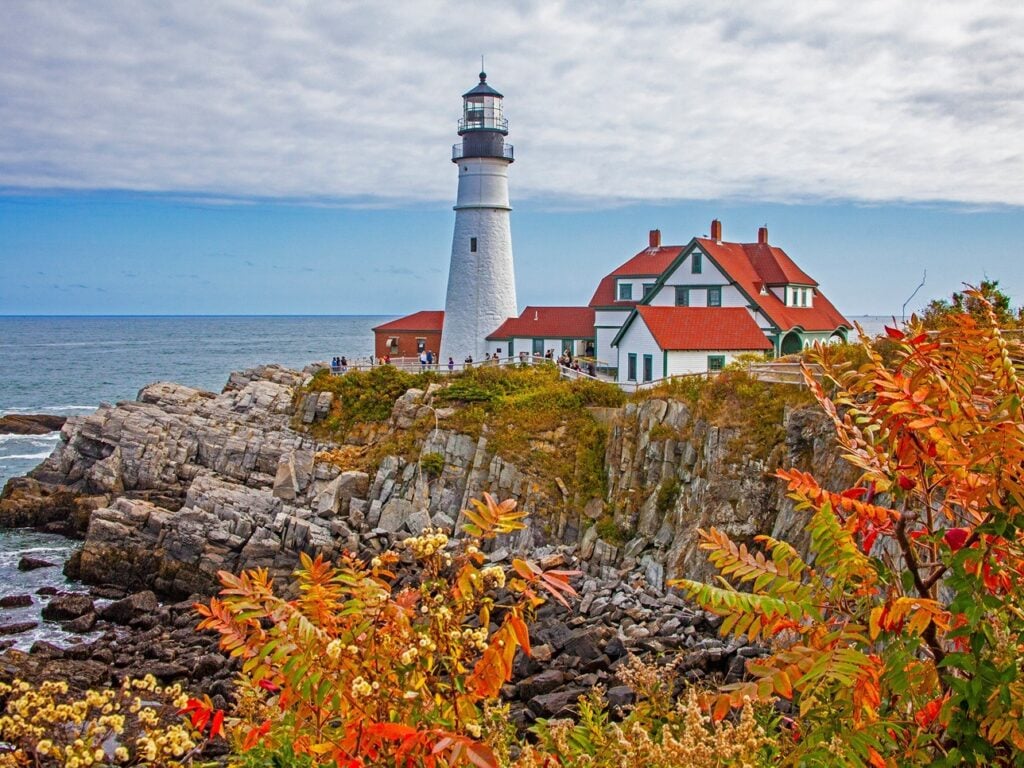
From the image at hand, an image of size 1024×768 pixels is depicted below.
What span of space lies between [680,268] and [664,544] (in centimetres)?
1558

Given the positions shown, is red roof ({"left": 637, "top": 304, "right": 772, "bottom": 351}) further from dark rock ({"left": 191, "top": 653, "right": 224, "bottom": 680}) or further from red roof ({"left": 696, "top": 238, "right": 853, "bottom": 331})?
dark rock ({"left": 191, "top": 653, "right": 224, "bottom": 680})

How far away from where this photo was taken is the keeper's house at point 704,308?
33312mm

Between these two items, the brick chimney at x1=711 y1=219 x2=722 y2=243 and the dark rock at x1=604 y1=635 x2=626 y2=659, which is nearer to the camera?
the dark rock at x1=604 y1=635 x2=626 y2=659

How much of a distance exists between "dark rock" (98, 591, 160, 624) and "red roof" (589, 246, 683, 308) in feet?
72.1

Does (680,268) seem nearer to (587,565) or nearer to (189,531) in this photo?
(587,565)

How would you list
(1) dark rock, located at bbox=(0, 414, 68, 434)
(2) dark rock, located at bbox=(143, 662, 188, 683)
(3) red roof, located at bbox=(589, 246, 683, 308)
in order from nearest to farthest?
1. (2) dark rock, located at bbox=(143, 662, 188, 683)
2. (3) red roof, located at bbox=(589, 246, 683, 308)
3. (1) dark rock, located at bbox=(0, 414, 68, 434)

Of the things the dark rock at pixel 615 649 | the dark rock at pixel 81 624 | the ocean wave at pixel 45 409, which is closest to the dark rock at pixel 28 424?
the ocean wave at pixel 45 409

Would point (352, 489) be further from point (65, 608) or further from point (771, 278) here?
point (771, 278)

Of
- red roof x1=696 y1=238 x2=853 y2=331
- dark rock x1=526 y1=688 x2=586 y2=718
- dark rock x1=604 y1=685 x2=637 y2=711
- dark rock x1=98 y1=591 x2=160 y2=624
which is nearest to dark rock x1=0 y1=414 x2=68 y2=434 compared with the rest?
dark rock x1=98 y1=591 x2=160 y2=624

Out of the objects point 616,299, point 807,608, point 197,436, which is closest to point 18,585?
point 197,436

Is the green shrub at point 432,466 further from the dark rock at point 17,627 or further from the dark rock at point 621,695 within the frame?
the dark rock at point 621,695

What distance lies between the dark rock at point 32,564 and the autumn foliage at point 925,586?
29096 millimetres

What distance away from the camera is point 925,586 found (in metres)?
4.18

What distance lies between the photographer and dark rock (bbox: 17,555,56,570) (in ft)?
95.6
